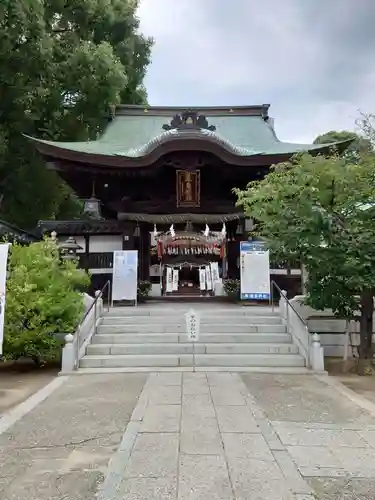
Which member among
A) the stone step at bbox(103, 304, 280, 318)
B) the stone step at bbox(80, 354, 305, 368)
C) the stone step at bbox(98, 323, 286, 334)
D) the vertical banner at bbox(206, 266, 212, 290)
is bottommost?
the stone step at bbox(80, 354, 305, 368)

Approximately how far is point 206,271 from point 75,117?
34.1 ft

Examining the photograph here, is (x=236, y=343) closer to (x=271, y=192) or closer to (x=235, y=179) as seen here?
(x=271, y=192)

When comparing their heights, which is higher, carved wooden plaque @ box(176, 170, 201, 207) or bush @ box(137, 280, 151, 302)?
carved wooden plaque @ box(176, 170, 201, 207)

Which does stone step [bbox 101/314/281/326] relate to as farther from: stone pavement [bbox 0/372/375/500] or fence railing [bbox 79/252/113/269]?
stone pavement [bbox 0/372/375/500]

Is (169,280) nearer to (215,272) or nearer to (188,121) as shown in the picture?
(215,272)

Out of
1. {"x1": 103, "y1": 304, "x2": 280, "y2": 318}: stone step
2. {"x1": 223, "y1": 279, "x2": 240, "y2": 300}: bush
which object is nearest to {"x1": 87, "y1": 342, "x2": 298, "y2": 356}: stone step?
{"x1": 103, "y1": 304, "x2": 280, "y2": 318}: stone step

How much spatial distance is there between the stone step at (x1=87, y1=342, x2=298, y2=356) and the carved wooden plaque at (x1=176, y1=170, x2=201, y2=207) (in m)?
5.80

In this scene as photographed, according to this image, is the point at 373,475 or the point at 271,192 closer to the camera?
the point at 373,475

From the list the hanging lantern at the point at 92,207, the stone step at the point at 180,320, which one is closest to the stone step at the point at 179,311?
the stone step at the point at 180,320

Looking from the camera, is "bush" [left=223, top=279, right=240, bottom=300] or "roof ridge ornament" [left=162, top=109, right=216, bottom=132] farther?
"roof ridge ornament" [left=162, top=109, right=216, bottom=132]

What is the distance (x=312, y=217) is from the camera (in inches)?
295

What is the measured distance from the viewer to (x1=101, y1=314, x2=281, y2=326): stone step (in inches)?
405

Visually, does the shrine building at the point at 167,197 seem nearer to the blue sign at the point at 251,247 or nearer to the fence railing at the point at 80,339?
the blue sign at the point at 251,247

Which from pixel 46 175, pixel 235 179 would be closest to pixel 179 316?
pixel 235 179
